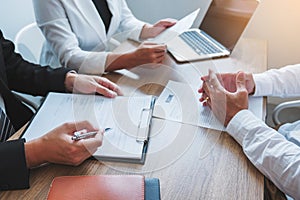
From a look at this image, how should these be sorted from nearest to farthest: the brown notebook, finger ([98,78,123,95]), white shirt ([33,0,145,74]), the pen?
the brown notebook, the pen, finger ([98,78,123,95]), white shirt ([33,0,145,74])

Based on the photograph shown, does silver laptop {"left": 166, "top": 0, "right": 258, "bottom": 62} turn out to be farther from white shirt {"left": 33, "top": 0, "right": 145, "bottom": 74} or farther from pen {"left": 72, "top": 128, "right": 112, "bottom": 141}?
pen {"left": 72, "top": 128, "right": 112, "bottom": 141}

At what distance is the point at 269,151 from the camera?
770 mm

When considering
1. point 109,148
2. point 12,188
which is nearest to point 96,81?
point 109,148

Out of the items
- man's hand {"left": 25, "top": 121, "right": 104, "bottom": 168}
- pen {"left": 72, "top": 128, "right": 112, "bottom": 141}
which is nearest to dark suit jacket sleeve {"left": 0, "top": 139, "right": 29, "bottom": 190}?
man's hand {"left": 25, "top": 121, "right": 104, "bottom": 168}

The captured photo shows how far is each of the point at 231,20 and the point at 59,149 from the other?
88 centimetres

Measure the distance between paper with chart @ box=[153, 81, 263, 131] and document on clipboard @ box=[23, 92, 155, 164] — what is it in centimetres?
4

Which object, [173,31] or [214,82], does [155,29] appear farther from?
[214,82]

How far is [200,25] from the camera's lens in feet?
4.71

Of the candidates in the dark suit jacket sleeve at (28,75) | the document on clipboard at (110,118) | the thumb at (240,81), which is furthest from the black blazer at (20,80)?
the thumb at (240,81)

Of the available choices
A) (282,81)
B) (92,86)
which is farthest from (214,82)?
(92,86)

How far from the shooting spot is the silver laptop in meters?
1.26

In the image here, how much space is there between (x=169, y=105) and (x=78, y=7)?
0.62 metres

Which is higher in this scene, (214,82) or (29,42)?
(214,82)

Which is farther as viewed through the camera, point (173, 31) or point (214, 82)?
point (173, 31)
